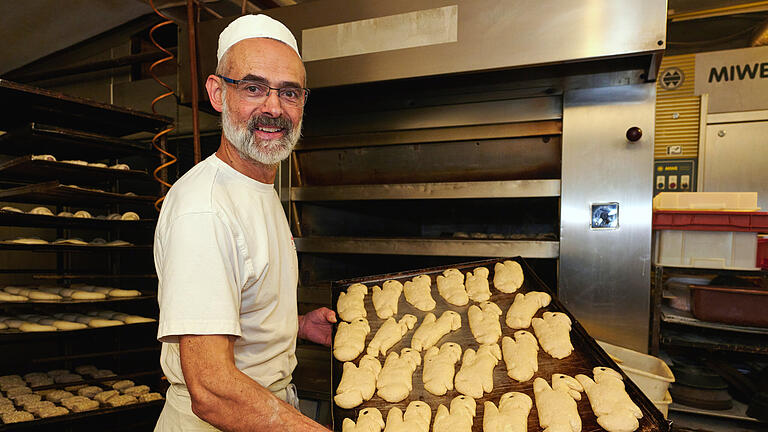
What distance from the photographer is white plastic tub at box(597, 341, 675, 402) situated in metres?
1.46

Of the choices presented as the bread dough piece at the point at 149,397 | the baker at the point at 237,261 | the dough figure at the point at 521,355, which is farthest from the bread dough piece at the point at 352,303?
the bread dough piece at the point at 149,397

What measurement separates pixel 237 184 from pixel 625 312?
1.72m

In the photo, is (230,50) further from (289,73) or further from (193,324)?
(193,324)

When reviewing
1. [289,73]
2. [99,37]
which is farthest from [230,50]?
[99,37]

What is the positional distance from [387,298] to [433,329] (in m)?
0.25

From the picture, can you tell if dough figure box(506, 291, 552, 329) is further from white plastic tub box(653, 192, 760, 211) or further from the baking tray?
white plastic tub box(653, 192, 760, 211)

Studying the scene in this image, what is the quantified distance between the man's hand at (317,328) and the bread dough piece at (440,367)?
0.45 metres

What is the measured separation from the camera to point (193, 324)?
956 mm

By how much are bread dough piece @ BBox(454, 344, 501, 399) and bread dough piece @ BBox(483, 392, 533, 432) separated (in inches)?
2.0

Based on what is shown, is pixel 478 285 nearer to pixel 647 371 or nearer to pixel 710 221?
pixel 647 371

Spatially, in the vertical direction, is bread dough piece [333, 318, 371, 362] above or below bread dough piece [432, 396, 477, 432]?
above

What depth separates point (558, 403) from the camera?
44.3 inches

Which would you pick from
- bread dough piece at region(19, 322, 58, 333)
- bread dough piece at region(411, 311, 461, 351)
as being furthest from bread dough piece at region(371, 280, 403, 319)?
bread dough piece at region(19, 322, 58, 333)

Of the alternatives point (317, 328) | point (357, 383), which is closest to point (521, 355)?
point (357, 383)
